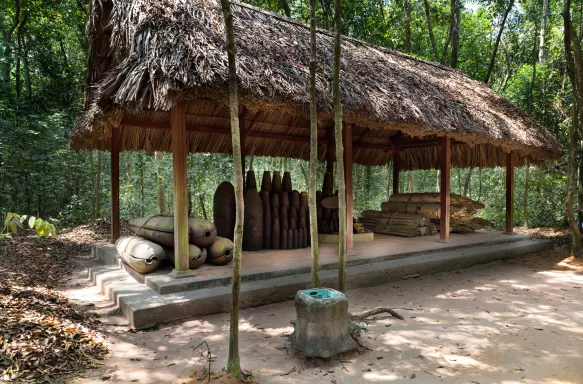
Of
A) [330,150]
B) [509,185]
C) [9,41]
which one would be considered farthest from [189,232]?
Result: [9,41]

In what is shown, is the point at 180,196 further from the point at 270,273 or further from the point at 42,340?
the point at 42,340

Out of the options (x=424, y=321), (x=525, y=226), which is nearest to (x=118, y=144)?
(x=424, y=321)

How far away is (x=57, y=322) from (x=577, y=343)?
14.9ft

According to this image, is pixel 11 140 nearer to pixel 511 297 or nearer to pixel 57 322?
pixel 57 322

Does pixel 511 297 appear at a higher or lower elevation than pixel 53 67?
lower

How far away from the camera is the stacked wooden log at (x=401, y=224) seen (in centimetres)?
762

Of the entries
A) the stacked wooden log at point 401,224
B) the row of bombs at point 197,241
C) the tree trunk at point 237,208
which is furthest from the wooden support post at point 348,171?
the tree trunk at point 237,208

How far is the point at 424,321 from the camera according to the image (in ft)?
12.0

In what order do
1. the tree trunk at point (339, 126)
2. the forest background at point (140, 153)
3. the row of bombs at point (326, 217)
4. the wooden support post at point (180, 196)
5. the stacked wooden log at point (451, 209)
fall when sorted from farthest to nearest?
the forest background at point (140, 153)
the stacked wooden log at point (451, 209)
the row of bombs at point (326, 217)
the wooden support post at point (180, 196)
the tree trunk at point (339, 126)

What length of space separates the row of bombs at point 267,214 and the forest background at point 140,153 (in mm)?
4646

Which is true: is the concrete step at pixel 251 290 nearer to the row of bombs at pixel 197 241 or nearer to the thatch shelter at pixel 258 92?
the row of bombs at pixel 197 241

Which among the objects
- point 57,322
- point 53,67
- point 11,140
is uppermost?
point 53,67

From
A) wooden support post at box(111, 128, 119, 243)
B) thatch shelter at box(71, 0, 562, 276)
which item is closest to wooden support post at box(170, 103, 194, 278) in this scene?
thatch shelter at box(71, 0, 562, 276)

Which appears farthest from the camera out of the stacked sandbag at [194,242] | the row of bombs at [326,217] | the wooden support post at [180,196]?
the row of bombs at [326,217]
